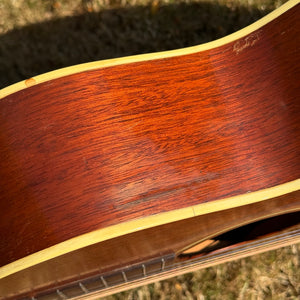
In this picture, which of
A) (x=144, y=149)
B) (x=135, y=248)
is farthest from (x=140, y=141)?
(x=135, y=248)

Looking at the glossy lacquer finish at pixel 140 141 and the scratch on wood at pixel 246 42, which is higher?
the scratch on wood at pixel 246 42

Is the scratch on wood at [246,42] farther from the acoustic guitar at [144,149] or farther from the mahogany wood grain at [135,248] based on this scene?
the mahogany wood grain at [135,248]

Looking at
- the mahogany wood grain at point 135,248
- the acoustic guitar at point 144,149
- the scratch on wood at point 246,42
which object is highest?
the scratch on wood at point 246,42

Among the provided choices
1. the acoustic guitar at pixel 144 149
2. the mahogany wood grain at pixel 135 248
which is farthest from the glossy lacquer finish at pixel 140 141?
the mahogany wood grain at pixel 135 248

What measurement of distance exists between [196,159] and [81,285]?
0.66 m

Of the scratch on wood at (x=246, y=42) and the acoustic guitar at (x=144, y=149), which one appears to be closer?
the acoustic guitar at (x=144, y=149)

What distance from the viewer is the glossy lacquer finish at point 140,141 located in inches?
49.1

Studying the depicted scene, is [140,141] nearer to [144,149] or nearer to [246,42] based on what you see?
[144,149]

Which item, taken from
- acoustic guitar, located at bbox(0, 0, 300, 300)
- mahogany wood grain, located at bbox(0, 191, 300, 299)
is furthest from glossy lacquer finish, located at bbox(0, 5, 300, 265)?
mahogany wood grain, located at bbox(0, 191, 300, 299)

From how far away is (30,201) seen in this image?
125 cm

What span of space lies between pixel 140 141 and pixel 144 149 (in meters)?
0.03

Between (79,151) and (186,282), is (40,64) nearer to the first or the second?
(79,151)

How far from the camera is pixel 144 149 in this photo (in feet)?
4.22

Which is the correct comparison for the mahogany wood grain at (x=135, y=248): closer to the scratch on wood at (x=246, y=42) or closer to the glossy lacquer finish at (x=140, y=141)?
the glossy lacquer finish at (x=140, y=141)
